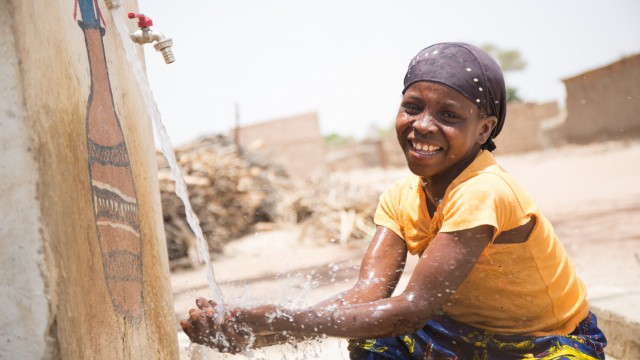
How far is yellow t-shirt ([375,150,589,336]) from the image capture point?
1.52m

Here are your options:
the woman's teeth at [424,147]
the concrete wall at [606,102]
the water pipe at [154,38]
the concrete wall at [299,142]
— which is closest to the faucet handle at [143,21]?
the water pipe at [154,38]

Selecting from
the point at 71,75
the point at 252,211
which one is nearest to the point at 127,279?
the point at 71,75

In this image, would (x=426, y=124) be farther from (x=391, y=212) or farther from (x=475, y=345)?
(x=475, y=345)

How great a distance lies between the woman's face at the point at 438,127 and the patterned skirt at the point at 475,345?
541 mm

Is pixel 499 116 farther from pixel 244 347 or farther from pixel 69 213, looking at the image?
pixel 69 213

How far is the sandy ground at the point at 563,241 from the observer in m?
2.60

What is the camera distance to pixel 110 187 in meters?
1.70

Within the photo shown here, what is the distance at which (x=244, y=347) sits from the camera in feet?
4.87

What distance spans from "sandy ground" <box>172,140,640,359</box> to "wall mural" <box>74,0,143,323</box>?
0.35m

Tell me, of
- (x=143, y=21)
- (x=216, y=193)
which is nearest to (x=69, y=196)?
(x=143, y=21)

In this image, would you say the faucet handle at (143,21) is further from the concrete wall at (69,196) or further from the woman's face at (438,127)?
the woman's face at (438,127)

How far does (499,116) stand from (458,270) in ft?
1.88

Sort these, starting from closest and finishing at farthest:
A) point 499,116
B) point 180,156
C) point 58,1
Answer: point 58,1, point 499,116, point 180,156

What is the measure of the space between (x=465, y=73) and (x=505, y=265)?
590 mm
